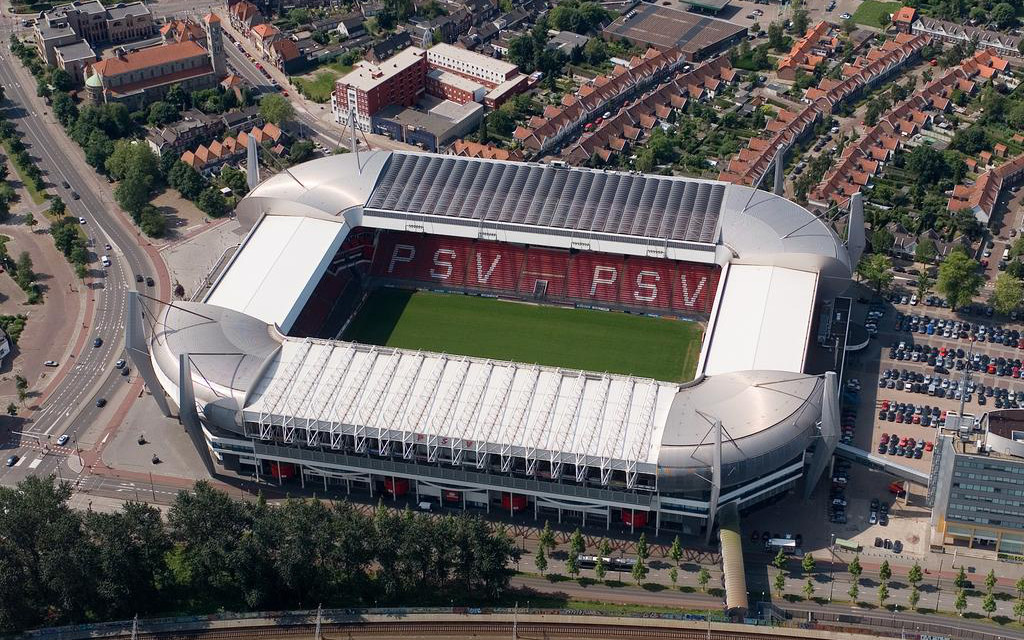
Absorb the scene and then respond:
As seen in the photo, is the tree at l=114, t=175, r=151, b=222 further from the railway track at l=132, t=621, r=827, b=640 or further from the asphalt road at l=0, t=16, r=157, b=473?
the railway track at l=132, t=621, r=827, b=640

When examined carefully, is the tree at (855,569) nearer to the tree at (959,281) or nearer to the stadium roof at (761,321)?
the stadium roof at (761,321)

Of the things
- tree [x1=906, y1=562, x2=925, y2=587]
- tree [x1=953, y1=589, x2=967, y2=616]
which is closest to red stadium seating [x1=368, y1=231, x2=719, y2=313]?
tree [x1=906, y1=562, x2=925, y2=587]

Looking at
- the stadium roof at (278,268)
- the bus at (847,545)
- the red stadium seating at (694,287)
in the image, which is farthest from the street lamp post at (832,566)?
the stadium roof at (278,268)

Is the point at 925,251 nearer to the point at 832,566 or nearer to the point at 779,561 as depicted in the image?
the point at 832,566

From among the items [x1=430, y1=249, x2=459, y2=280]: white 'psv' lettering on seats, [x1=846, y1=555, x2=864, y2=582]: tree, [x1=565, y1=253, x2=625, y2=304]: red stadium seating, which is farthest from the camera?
[x1=430, y1=249, x2=459, y2=280]: white 'psv' lettering on seats

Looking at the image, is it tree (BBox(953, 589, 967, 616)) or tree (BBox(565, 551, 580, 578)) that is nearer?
tree (BBox(953, 589, 967, 616))
